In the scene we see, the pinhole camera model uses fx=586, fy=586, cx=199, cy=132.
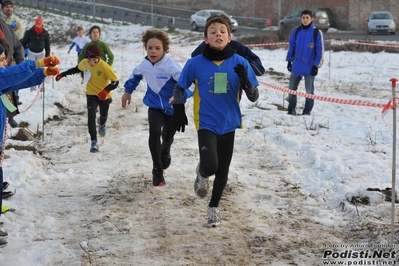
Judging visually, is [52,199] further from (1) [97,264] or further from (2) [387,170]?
(2) [387,170]

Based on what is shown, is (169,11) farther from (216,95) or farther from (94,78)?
(216,95)

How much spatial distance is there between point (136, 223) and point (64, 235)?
69 cm

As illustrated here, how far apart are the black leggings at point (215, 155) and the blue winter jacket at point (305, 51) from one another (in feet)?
19.5

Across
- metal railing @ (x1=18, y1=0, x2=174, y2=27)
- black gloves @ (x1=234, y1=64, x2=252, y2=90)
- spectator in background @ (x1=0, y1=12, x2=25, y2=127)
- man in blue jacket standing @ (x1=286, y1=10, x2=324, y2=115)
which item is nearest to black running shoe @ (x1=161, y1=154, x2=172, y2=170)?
black gloves @ (x1=234, y1=64, x2=252, y2=90)

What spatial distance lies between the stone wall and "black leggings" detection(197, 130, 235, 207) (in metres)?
38.1

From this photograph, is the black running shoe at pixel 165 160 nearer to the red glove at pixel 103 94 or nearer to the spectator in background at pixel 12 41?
the red glove at pixel 103 94

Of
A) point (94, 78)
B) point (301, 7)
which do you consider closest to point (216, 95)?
Result: point (94, 78)

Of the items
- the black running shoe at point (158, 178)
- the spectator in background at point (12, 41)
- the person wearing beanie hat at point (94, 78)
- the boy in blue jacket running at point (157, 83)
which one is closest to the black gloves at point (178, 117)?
the boy in blue jacket running at point (157, 83)

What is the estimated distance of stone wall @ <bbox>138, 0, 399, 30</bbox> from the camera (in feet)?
139

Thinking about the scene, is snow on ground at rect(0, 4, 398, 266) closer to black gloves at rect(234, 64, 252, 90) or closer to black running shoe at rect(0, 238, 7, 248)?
black running shoe at rect(0, 238, 7, 248)

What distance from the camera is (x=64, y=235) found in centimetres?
532

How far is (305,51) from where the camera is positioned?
11.1 meters

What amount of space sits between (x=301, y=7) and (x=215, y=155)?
41282 millimetres

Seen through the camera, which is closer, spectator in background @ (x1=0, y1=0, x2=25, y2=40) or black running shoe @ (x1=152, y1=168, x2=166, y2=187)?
black running shoe @ (x1=152, y1=168, x2=166, y2=187)
